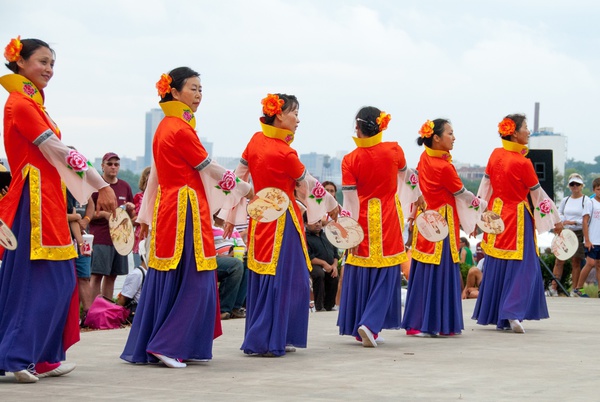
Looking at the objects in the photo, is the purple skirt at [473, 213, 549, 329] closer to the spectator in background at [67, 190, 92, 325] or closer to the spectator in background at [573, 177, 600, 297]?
the spectator in background at [67, 190, 92, 325]

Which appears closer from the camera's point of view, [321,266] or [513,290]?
[513,290]

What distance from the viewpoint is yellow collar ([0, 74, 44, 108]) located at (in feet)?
21.6

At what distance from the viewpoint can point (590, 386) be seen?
21.7 ft

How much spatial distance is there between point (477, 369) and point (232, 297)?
4720mm

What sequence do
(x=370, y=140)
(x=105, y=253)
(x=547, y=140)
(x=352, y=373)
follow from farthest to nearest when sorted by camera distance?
1. (x=547, y=140)
2. (x=105, y=253)
3. (x=370, y=140)
4. (x=352, y=373)

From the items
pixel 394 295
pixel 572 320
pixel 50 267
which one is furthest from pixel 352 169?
pixel 572 320

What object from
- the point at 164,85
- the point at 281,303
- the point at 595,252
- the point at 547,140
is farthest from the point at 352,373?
the point at 547,140

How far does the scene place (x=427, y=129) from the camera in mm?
10062

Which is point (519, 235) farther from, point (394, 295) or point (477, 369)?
point (477, 369)

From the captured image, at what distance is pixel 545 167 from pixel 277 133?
8224mm

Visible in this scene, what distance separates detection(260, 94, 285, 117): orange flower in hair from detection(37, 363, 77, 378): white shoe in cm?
248

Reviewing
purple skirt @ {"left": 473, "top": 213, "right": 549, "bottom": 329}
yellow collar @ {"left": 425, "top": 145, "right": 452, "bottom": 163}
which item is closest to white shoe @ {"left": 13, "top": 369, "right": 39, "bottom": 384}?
yellow collar @ {"left": 425, "top": 145, "right": 452, "bottom": 163}

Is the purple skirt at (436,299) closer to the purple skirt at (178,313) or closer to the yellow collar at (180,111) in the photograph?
the purple skirt at (178,313)

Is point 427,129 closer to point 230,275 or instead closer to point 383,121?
point 383,121
